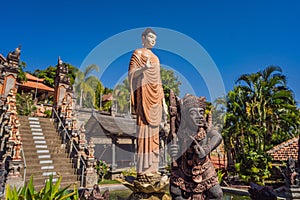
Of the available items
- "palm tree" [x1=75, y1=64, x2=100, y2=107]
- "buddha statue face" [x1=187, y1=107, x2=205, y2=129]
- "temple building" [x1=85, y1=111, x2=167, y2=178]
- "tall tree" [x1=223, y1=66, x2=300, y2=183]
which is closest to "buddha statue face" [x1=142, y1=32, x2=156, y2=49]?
"buddha statue face" [x1=187, y1=107, x2=205, y2=129]

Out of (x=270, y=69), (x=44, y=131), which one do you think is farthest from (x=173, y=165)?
(x=270, y=69)

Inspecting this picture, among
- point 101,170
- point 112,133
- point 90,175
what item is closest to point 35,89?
point 112,133

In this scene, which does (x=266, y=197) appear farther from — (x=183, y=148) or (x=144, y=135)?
(x=144, y=135)

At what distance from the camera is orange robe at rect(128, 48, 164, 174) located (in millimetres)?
4744

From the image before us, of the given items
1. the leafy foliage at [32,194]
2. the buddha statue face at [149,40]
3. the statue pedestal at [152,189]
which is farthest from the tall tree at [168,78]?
the leafy foliage at [32,194]

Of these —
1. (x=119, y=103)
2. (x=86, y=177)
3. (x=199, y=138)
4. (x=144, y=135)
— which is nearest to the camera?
(x=199, y=138)

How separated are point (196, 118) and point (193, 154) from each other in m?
0.43

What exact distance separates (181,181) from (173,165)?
0.22m

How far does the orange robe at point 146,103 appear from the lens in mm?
4744

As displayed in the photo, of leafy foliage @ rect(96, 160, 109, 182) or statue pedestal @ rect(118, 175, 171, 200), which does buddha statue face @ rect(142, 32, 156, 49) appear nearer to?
statue pedestal @ rect(118, 175, 171, 200)

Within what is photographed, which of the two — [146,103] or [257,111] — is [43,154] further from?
[257,111]

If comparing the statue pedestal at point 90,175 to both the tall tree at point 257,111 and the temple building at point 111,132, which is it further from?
the tall tree at point 257,111

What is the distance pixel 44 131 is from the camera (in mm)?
11711

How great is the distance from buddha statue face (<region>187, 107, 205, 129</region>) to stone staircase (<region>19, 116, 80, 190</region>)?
6.97m
